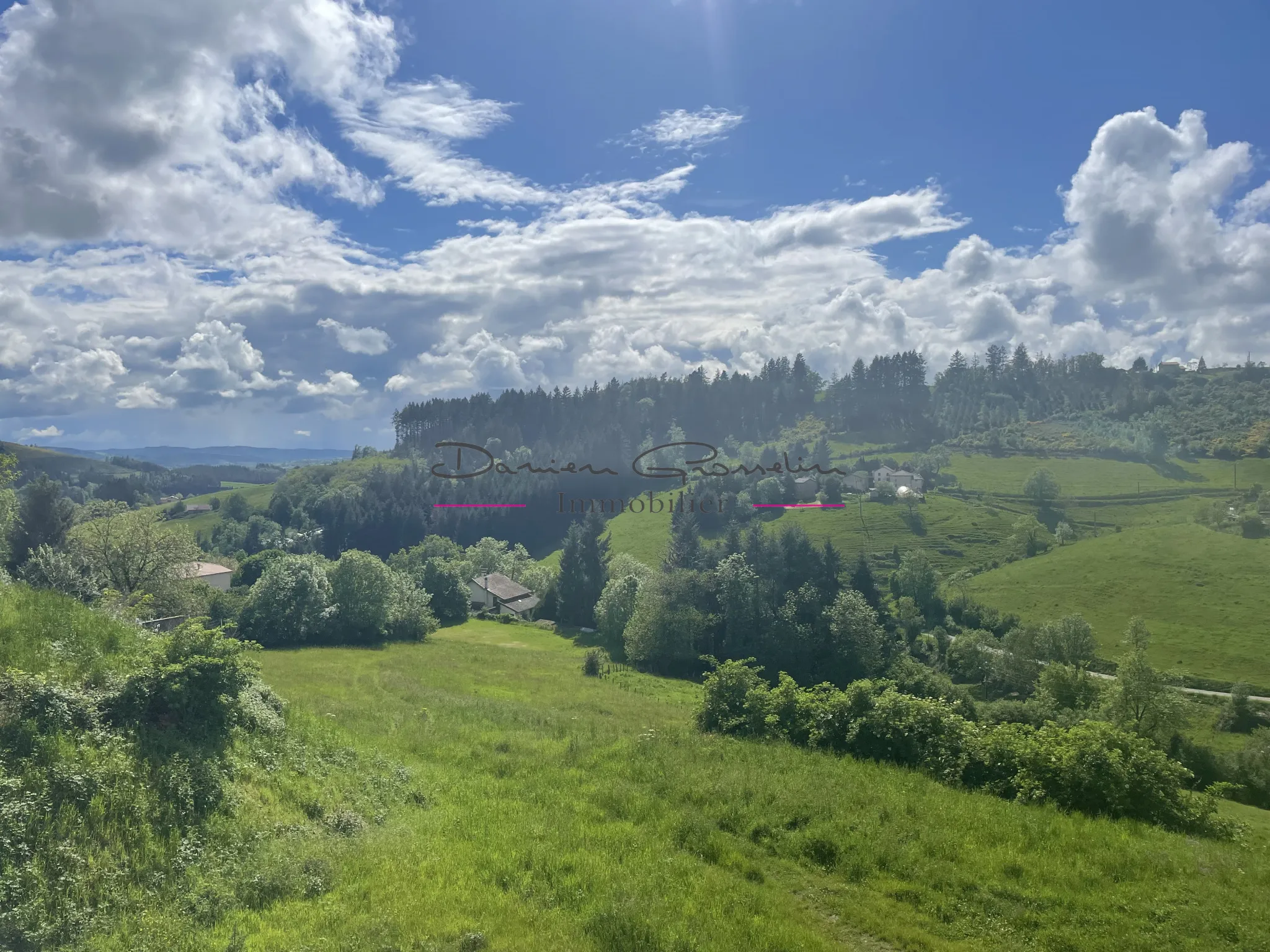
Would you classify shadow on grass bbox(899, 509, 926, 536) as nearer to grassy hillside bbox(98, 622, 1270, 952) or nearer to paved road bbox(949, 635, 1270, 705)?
paved road bbox(949, 635, 1270, 705)

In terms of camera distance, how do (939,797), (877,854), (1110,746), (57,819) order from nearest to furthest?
(57,819) → (877,854) → (939,797) → (1110,746)

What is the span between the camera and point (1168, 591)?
98.1 m

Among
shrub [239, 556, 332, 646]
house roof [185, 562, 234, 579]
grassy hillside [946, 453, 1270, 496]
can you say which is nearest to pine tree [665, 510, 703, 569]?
shrub [239, 556, 332, 646]

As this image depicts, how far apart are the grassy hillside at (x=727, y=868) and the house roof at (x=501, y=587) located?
85.5 meters

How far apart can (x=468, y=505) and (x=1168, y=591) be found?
135 meters

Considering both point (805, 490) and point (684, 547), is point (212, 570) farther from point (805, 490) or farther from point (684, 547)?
point (805, 490)

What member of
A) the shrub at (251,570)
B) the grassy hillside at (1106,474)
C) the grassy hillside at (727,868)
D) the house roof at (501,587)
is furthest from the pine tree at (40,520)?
the grassy hillside at (1106,474)

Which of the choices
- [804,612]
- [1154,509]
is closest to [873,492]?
[1154,509]

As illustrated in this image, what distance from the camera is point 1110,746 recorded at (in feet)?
54.7

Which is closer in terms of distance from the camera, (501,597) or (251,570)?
(251,570)

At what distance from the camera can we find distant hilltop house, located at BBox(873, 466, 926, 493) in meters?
159

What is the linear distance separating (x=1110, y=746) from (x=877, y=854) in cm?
799

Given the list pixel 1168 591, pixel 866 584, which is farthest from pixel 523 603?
pixel 1168 591

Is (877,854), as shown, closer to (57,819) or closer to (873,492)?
(57,819)
